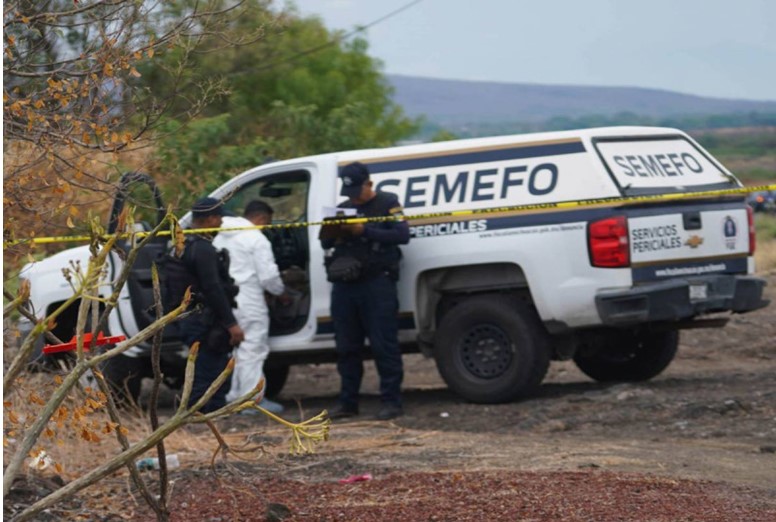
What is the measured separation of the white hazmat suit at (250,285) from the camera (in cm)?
1022

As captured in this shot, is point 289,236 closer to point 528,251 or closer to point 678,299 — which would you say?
point 528,251

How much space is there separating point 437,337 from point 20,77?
15.8 feet

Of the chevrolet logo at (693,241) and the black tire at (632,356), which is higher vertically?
the chevrolet logo at (693,241)

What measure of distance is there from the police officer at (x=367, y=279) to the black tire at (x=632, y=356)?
69.9 inches

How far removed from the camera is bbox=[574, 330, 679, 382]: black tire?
11008mm

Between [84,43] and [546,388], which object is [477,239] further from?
[84,43]

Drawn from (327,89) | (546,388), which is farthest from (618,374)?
(327,89)

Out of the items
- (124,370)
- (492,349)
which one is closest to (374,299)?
(492,349)

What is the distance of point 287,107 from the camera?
16031mm

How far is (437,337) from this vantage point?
33.4 ft

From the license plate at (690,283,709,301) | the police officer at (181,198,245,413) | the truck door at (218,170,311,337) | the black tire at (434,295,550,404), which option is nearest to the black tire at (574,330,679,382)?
the black tire at (434,295,550,404)

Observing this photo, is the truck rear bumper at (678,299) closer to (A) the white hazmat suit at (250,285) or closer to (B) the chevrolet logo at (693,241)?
(B) the chevrolet logo at (693,241)

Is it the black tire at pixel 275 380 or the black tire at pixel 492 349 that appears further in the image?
the black tire at pixel 275 380

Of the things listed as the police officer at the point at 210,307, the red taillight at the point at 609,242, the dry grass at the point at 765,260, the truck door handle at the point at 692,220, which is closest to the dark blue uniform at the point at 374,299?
the police officer at the point at 210,307
